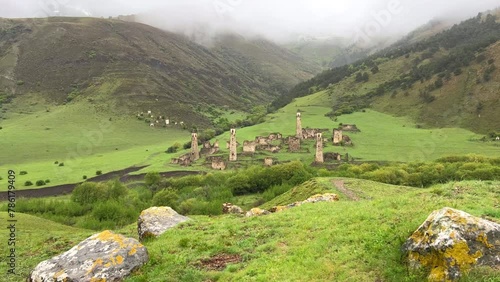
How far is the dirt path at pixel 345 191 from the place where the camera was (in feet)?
113

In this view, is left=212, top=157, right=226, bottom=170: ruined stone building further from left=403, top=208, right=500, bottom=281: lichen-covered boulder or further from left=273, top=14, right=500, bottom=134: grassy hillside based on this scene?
left=403, top=208, right=500, bottom=281: lichen-covered boulder

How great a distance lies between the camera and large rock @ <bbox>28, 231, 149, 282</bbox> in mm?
13977

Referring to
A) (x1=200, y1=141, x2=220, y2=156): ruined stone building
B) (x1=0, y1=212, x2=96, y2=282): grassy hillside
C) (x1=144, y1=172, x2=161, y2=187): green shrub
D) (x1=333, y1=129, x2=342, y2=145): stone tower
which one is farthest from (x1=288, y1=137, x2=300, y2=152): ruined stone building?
(x1=0, y1=212, x2=96, y2=282): grassy hillside

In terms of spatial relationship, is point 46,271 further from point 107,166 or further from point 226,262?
point 107,166

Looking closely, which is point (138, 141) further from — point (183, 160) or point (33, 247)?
point (33, 247)

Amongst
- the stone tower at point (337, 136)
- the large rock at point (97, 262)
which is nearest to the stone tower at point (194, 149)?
the stone tower at point (337, 136)

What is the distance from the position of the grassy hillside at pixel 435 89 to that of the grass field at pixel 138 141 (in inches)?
263

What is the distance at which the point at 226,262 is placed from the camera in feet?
50.3

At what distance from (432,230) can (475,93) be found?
435 ft

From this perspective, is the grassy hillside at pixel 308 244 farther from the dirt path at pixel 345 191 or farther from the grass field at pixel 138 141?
the grass field at pixel 138 141

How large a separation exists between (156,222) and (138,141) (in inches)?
5004

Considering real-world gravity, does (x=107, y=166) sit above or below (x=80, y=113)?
below

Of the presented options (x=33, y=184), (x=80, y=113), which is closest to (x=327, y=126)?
(x=33, y=184)

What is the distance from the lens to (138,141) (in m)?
143
